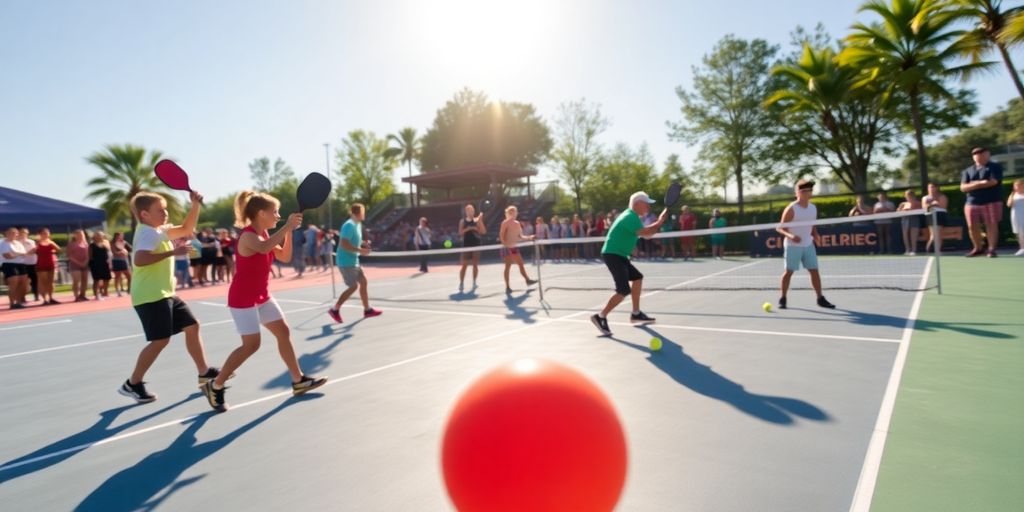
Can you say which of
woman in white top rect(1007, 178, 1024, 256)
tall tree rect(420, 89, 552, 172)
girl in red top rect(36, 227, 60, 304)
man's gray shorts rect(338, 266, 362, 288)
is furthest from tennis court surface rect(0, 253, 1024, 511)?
tall tree rect(420, 89, 552, 172)

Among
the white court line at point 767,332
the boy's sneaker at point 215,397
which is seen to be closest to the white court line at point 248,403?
Result: the boy's sneaker at point 215,397

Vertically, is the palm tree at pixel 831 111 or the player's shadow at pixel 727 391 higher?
the palm tree at pixel 831 111

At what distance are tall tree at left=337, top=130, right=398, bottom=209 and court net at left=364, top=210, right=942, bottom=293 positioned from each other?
44108mm

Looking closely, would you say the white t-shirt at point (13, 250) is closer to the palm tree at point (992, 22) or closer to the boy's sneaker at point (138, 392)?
the boy's sneaker at point (138, 392)

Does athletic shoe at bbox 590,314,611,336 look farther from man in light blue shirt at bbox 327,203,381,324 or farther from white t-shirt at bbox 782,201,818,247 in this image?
man in light blue shirt at bbox 327,203,381,324

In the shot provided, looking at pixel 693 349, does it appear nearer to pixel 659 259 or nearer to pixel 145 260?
pixel 145 260

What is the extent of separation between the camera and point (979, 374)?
4812mm

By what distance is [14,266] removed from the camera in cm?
1623

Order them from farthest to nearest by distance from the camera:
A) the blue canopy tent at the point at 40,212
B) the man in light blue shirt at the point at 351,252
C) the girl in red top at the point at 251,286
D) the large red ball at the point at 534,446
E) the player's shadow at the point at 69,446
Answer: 1. the blue canopy tent at the point at 40,212
2. the man in light blue shirt at the point at 351,252
3. the girl in red top at the point at 251,286
4. the player's shadow at the point at 69,446
5. the large red ball at the point at 534,446

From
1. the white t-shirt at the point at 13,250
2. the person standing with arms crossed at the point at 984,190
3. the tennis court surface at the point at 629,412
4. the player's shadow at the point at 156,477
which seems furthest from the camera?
the white t-shirt at the point at 13,250

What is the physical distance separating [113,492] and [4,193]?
24.1 m

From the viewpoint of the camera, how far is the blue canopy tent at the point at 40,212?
19.7 metres

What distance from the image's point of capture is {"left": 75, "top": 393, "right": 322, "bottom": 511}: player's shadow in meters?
3.29

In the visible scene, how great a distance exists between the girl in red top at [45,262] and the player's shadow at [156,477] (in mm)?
17221
